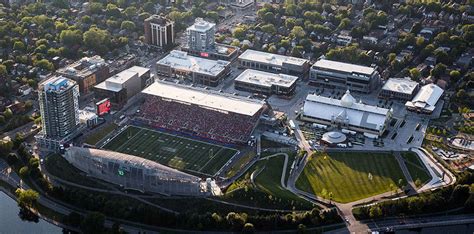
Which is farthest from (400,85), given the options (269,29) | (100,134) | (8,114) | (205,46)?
(8,114)

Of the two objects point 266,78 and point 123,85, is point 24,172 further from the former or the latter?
point 266,78

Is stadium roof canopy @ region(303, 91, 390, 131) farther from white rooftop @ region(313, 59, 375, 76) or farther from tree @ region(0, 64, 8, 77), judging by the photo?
tree @ region(0, 64, 8, 77)

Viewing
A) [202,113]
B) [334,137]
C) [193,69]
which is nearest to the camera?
[334,137]

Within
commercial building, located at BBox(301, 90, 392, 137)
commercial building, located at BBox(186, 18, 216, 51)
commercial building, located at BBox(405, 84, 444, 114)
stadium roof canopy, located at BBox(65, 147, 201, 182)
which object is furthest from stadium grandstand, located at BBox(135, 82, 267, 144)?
commercial building, located at BBox(405, 84, 444, 114)

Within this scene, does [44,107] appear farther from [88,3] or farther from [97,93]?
[88,3]

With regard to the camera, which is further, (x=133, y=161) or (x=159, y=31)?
(x=159, y=31)

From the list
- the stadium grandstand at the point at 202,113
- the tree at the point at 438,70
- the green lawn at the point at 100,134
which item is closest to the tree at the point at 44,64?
the stadium grandstand at the point at 202,113
